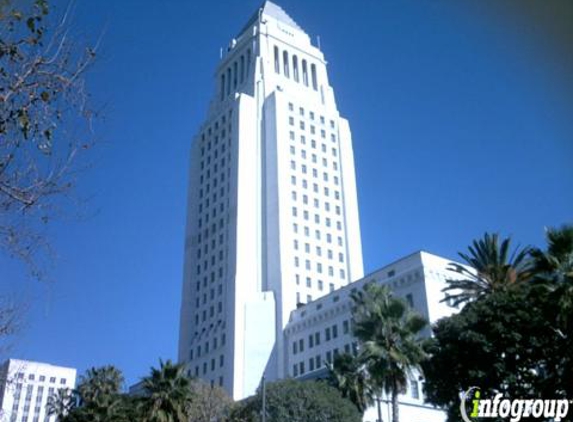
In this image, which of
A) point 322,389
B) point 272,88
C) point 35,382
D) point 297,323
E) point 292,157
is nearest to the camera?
point 322,389

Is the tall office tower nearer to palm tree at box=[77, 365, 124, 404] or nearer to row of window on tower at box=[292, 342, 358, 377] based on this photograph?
row of window on tower at box=[292, 342, 358, 377]

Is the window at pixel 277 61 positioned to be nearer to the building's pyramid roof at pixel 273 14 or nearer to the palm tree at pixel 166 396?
the building's pyramid roof at pixel 273 14

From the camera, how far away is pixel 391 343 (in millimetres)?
33969

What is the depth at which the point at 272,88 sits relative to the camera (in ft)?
330

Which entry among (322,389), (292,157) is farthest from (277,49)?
(322,389)

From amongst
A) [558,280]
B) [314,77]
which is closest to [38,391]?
[314,77]

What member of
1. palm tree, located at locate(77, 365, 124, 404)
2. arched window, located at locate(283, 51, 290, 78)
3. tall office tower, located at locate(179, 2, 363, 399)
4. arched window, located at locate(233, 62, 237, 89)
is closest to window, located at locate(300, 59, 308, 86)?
tall office tower, located at locate(179, 2, 363, 399)

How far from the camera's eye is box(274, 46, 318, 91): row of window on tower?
349ft

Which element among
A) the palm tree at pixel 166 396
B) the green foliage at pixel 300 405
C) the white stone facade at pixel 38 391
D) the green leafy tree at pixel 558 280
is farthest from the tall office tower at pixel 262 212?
the white stone facade at pixel 38 391

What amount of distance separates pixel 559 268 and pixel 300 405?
2263cm

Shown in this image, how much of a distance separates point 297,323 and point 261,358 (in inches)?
248

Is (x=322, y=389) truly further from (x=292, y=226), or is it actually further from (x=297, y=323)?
(x=292, y=226)

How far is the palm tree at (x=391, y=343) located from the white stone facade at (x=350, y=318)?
18.8m

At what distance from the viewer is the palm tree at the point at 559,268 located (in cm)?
2733
